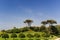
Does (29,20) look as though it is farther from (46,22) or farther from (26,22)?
(46,22)

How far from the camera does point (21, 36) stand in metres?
33.5

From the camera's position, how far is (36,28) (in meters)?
45.7

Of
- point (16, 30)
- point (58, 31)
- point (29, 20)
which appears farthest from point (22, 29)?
point (58, 31)

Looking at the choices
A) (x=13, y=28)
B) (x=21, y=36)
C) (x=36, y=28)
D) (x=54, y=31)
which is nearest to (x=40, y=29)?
(x=36, y=28)

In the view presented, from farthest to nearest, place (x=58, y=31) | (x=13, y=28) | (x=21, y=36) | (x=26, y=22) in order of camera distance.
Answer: (x=26, y=22) < (x=58, y=31) < (x=13, y=28) < (x=21, y=36)

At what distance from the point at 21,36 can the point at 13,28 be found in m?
8.47

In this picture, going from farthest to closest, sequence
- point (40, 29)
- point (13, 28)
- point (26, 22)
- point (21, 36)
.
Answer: point (26, 22)
point (40, 29)
point (13, 28)
point (21, 36)

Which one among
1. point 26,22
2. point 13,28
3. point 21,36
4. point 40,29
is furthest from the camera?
point 26,22

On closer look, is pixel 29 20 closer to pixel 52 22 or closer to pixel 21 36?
pixel 52 22

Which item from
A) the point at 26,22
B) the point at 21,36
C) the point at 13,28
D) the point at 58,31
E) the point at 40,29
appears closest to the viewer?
the point at 21,36

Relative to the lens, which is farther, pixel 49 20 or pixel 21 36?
pixel 49 20

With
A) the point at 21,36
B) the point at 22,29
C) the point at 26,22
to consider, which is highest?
the point at 26,22

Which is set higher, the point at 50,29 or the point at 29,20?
the point at 29,20

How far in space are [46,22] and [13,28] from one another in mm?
12521
